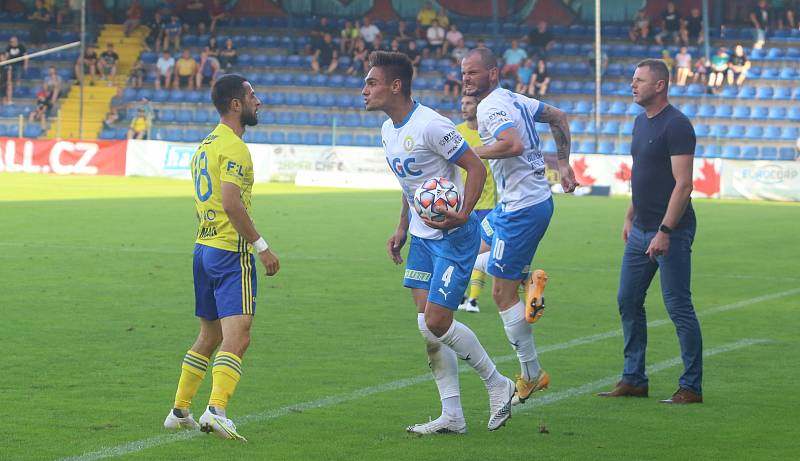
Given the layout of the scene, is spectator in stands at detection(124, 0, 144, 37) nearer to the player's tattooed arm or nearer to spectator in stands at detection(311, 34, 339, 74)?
spectator in stands at detection(311, 34, 339, 74)

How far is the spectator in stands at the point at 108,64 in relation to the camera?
1724 inches

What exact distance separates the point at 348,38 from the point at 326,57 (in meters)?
1.09

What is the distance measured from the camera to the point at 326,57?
43.3 meters

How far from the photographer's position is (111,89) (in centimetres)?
4356

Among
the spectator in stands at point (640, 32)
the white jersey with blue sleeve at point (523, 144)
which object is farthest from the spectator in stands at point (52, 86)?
the white jersey with blue sleeve at point (523, 144)

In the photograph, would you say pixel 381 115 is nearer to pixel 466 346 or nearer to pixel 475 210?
pixel 475 210

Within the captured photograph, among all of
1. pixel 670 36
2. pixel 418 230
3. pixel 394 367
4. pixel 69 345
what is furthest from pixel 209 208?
pixel 670 36

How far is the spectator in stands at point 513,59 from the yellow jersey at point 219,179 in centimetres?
3350

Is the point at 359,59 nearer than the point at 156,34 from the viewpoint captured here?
Yes

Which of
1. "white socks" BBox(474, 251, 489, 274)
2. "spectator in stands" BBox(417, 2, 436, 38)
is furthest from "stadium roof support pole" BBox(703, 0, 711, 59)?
"white socks" BBox(474, 251, 489, 274)

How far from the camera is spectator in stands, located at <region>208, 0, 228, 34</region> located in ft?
150

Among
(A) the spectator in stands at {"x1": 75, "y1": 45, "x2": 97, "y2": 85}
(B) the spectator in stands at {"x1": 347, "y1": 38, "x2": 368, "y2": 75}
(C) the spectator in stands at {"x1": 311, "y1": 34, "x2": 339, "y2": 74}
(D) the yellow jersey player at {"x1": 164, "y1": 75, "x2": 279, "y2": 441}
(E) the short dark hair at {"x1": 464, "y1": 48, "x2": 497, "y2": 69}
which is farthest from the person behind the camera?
(A) the spectator in stands at {"x1": 75, "y1": 45, "x2": 97, "y2": 85}

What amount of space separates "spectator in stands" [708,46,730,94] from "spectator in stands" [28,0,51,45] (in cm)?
2216

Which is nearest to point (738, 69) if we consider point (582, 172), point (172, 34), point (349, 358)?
point (582, 172)
